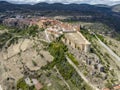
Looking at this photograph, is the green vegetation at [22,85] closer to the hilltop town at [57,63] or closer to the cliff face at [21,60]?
the hilltop town at [57,63]

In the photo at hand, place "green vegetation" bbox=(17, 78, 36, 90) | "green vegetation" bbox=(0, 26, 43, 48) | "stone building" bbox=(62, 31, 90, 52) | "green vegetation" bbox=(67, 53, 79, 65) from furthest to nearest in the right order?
"green vegetation" bbox=(0, 26, 43, 48) → "stone building" bbox=(62, 31, 90, 52) → "green vegetation" bbox=(67, 53, 79, 65) → "green vegetation" bbox=(17, 78, 36, 90)

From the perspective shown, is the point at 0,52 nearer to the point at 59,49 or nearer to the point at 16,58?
the point at 16,58

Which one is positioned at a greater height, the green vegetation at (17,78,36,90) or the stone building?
the stone building

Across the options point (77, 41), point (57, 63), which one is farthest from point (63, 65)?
point (77, 41)

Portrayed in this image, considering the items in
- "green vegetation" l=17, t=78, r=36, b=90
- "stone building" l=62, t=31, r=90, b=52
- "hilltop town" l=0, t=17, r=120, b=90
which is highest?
"stone building" l=62, t=31, r=90, b=52

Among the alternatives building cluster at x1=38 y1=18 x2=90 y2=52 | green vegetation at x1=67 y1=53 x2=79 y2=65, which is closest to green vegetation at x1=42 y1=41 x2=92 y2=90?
green vegetation at x1=67 y1=53 x2=79 y2=65

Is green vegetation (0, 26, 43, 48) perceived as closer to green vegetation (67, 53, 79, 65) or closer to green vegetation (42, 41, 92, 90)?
green vegetation (42, 41, 92, 90)

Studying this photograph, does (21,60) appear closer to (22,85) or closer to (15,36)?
(22,85)

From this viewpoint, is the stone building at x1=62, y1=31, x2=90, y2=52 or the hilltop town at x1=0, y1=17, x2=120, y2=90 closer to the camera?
the hilltop town at x1=0, y1=17, x2=120, y2=90

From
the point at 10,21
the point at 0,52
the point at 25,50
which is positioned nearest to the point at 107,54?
the point at 25,50

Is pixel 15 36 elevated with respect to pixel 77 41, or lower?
lower

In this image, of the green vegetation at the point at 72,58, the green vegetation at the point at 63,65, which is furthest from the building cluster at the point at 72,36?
the green vegetation at the point at 72,58
